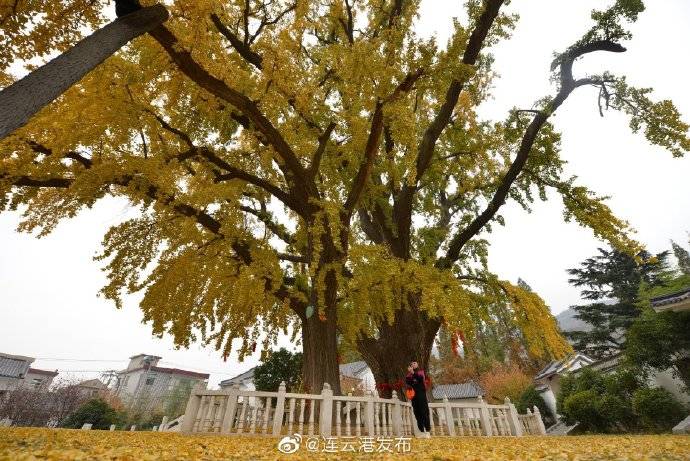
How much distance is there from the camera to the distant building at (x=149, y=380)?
3850cm

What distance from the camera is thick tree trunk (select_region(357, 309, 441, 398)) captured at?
9102 millimetres

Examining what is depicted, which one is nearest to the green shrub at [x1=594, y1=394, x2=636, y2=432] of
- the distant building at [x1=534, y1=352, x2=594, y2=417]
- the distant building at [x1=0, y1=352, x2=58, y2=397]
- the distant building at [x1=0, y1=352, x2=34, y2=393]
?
the distant building at [x1=534, y1=352, x2=594, y2=417]

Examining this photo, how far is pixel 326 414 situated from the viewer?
230 inches

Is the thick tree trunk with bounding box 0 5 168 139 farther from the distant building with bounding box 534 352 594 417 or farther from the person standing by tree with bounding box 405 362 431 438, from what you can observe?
the distant building with bounding box 534 352 594 417

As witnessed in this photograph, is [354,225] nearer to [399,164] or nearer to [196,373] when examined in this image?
[399,164]

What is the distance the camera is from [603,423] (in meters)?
13.4

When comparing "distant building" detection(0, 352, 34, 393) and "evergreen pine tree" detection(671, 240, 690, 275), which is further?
"evergreen pine tree" detection(671, 240, 690, 275)

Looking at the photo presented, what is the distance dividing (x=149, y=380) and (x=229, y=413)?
4376 centimetres

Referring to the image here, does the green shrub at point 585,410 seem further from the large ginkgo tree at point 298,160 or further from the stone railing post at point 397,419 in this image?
the stone railing post at point 397,419

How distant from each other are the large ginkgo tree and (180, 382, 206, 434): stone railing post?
2.18 m

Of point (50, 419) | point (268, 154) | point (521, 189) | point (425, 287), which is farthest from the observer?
point (50, 419)

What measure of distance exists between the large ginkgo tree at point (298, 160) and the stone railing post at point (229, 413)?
1702 millimetres

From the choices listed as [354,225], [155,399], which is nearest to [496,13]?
[354,225]

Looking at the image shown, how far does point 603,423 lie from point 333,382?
13369mm
